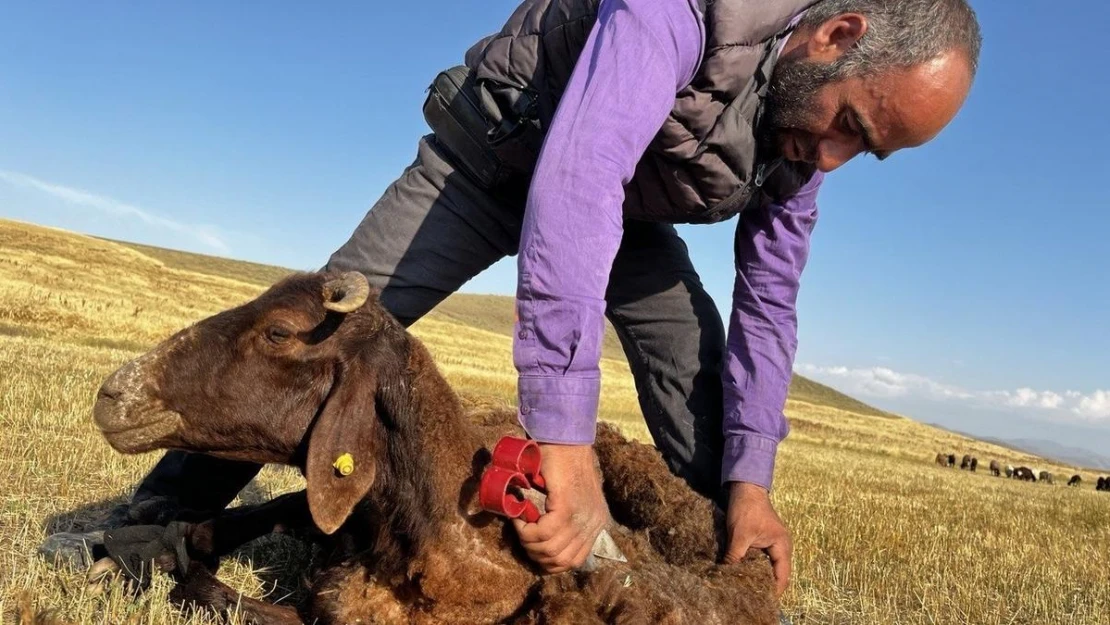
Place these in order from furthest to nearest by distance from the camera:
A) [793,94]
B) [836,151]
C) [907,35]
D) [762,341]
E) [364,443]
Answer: [762,341] < [836,151] < [793,94] < [364,443] < [907,35]

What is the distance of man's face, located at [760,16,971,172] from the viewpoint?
3.15m

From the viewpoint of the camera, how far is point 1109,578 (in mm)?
7027

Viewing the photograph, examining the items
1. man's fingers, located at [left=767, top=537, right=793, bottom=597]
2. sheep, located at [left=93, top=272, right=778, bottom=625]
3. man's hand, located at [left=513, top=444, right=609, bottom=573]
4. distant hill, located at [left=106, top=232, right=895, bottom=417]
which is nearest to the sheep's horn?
sheep, located at [left=93, top=272, right=778, bottom=625]

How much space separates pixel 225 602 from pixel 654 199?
265 centimetres

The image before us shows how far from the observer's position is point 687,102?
336 centimetres

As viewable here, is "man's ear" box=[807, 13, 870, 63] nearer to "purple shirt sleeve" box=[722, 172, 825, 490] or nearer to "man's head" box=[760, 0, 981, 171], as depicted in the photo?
"man's head" box=[760, 0, 981, 171]

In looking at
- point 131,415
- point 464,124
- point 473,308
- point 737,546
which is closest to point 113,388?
point 131,415

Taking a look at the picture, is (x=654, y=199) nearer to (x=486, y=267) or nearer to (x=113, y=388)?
(x=486, y=267)

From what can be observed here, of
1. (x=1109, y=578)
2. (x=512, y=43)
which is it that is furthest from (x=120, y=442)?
(x=1109, y=578)

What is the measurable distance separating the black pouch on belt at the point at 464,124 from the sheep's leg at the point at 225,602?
2239mm

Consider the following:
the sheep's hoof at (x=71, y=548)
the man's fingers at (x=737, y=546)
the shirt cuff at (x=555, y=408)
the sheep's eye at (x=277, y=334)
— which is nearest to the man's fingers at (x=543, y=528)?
the shirt cuff at (x=555, y=408)

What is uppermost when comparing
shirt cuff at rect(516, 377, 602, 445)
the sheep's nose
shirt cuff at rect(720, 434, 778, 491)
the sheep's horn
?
the sheep's horn

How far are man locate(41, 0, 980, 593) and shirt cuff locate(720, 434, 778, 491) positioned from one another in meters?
0.01

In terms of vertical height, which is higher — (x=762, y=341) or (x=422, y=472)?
(x=762, y=341)
